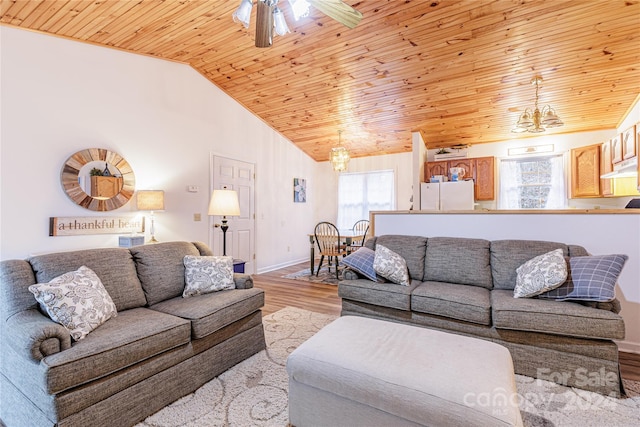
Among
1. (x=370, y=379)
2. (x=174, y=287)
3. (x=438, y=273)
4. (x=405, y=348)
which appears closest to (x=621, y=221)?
(x=438, y=273)

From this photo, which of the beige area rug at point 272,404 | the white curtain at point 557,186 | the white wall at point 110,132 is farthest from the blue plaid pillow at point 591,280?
the white wall at point 110,132

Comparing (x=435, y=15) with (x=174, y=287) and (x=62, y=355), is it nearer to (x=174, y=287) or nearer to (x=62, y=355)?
(x=174, y=287)

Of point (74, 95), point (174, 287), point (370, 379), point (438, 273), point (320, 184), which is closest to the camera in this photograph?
point (370, 379)

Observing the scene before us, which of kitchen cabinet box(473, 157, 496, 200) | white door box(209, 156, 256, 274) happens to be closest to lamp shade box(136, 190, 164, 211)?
white door box(209, 156, 256, 274)

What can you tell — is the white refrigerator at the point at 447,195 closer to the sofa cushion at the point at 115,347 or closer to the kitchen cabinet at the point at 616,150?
the kitchen cabinet at the point at 616,150

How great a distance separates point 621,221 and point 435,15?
8.46ft

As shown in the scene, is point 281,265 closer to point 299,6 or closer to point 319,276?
point 319,276

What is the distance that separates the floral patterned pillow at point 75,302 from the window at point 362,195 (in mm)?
5595

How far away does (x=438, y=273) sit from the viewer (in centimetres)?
294

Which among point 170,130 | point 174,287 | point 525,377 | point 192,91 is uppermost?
point 192,91

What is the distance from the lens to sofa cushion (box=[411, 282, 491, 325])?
228cm

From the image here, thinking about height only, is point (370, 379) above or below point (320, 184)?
below

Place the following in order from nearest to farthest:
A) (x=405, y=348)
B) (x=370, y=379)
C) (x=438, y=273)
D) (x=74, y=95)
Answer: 1. (x=370, y=379)
2. (x=405, y=348)
3. (x=438, y=273)
4. (x=74, y=95)

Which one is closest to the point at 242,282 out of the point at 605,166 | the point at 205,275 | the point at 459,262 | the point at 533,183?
the point at 205,275
